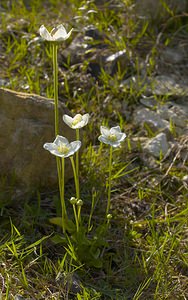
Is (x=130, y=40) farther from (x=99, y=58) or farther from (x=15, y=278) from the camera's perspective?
(x=15, y=278)

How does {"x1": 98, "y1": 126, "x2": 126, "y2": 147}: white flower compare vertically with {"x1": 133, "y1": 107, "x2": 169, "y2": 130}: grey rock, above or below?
above

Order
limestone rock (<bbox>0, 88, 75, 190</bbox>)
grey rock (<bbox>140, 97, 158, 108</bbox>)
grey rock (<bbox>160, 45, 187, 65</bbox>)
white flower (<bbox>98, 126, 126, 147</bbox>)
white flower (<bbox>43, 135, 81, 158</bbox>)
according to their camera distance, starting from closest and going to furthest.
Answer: white flower (<bbox>43, 135, 81, 158</bbox>) → white flower (<bbox>98, 126, 126, 147</bbox>) → limestone rock (<bbox>0, 88, 75, 190</bbox>) → grey rock (<bbox>140, 97, 158, 108</bbox>) → grey rock (<bbox>160, 45, 187, 65</bbox>)

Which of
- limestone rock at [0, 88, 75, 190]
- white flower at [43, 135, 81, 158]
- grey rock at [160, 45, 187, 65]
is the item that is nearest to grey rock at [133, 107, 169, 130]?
grey rock at [160, 45, 187, 65]

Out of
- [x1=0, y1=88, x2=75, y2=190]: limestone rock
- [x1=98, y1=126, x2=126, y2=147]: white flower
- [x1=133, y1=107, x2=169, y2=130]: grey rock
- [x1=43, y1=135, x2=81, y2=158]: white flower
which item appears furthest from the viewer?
[x1=133, y1=107, x2=169, y2=130]: grey rock

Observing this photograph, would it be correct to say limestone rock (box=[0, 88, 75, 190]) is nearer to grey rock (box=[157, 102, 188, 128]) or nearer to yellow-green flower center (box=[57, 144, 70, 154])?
yellow-green flower center (box=[57, 144, 70, 154])

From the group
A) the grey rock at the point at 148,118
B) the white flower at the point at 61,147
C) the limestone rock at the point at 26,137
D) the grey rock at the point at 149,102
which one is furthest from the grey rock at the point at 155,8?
the white flower at the point at 61,147

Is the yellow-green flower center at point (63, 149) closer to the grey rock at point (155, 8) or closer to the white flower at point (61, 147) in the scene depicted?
the white flower at point (61, 147)
